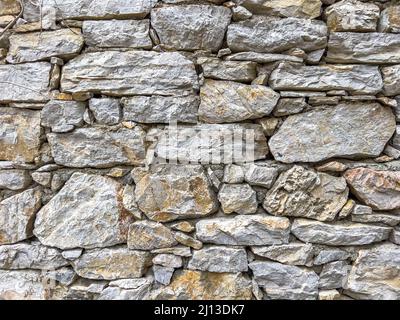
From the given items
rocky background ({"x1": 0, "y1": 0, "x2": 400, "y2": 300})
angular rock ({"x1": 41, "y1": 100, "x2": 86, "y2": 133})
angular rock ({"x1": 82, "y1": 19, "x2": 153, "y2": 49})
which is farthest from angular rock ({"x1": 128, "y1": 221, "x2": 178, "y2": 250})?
angular rock ({"x1": 82, "y1": 19, "x2": 153, "y2": 49})

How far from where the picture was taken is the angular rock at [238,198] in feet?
4.75

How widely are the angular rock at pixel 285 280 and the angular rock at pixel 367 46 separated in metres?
0.98

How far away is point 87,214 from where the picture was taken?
151cm

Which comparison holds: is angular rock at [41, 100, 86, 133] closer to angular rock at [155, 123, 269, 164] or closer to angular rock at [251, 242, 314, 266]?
angular rock at [155, 123, 269, 164]

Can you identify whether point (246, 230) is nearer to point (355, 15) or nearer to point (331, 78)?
point (331, 78)

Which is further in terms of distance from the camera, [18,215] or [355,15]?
[18,215]

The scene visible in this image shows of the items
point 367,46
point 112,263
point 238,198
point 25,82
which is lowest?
point 112,263

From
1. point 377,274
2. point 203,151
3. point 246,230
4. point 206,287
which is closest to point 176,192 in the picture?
point 203,151

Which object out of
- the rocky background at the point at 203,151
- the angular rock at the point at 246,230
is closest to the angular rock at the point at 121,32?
the rocky background at the point at 203,151

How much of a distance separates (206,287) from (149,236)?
1.16 feet

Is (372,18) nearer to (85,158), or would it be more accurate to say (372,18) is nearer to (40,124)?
(85,158)

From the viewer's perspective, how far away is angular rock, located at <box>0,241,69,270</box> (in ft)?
5.01

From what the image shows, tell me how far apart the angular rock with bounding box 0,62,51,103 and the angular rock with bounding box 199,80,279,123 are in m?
0.73

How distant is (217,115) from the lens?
1444 mm
